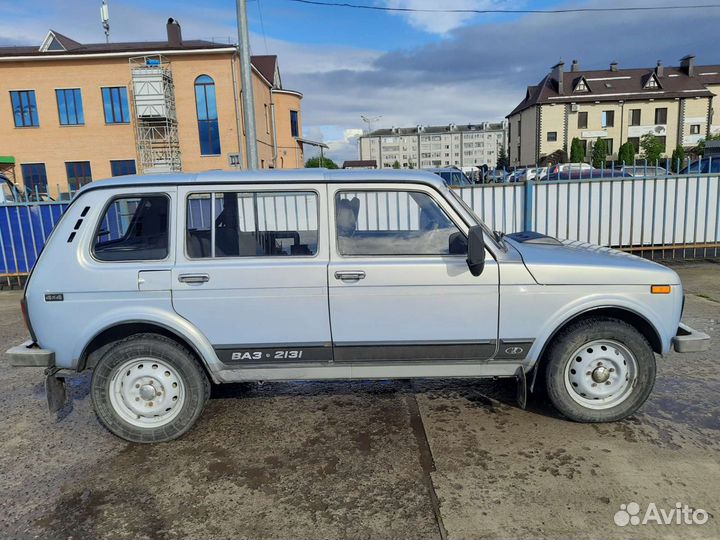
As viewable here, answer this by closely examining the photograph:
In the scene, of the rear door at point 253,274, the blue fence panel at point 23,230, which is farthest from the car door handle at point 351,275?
the blue fence panel at point 23,230

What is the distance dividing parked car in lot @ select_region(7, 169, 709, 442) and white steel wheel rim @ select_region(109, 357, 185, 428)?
1cm

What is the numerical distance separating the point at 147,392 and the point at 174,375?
0.73 feet

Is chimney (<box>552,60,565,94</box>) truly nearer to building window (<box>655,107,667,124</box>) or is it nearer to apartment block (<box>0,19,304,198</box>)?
building window (<box>655,107,667,124</box>)

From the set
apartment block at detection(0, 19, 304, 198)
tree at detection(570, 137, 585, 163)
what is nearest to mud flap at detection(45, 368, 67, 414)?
apartment block at detection(0, 19, 304, 198)

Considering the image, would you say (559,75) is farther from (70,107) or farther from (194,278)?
(194,278)

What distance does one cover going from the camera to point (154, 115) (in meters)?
27.1

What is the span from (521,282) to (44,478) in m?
3.52

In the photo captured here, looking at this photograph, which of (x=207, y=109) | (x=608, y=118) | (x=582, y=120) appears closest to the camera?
(x=207, y=109)

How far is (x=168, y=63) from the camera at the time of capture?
91.1 ft

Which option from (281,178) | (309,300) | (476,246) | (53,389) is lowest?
(53,389)

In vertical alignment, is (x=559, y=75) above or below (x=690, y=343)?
above

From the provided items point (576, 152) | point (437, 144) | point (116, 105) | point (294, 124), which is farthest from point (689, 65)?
point (437, 144)

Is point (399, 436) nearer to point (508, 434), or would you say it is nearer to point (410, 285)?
point (508, 434)

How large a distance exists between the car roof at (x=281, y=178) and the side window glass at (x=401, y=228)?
0.34ft
